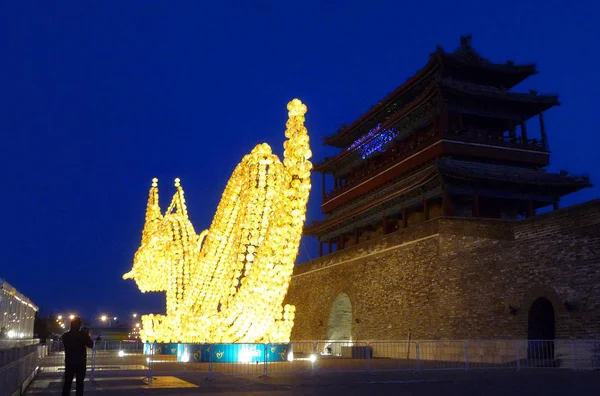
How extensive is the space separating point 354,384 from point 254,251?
3.80 meters

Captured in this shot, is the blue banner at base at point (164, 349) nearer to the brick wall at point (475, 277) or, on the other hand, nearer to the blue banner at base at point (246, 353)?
the blue banner at base at point (246, 353)

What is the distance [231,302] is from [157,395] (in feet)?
15.0

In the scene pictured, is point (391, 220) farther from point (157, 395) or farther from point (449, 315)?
point (157, 395)

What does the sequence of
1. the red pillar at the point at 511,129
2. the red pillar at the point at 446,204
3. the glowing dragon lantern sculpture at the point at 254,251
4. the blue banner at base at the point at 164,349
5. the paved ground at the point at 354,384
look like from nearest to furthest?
the paved ground at the point at 354,384 < the glowing dragon lantern sculpture at the point at 254,251 < the blue banner at base at the point at 164,349 < the red pillar at the point at 446,204 < the red pillar at the point at 511,129

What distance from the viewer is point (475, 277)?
60.5 ft

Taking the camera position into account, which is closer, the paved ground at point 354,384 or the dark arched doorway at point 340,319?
the paved ground at point 354,384

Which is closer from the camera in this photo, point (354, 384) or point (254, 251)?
point (354, 384)

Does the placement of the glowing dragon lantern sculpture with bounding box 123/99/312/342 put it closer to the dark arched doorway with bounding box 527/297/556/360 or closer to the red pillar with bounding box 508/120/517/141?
the dark arched doorway with bounding box 527/297/556/360

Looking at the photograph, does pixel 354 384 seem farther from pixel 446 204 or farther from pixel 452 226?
pixel 446 204

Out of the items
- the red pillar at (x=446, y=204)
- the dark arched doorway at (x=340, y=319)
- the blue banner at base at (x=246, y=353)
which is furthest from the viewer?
the dark arched doorway at (x=340, y=319)

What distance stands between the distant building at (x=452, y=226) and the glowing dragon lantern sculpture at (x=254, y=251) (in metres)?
7.24

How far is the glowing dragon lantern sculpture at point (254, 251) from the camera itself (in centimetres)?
1224

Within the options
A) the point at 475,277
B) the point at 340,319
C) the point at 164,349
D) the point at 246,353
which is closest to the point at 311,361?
the point at 246,353

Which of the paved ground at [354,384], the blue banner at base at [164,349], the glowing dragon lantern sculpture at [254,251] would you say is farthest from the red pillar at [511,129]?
the blue banner at base at [164,349]
